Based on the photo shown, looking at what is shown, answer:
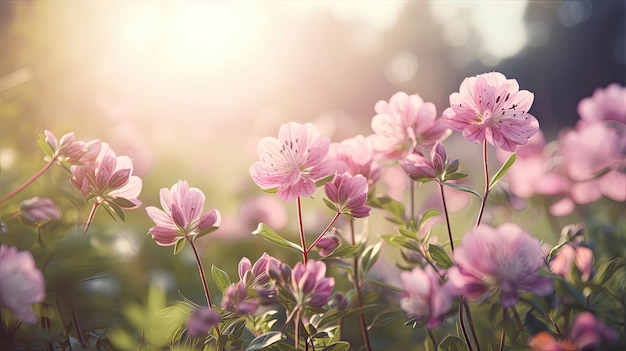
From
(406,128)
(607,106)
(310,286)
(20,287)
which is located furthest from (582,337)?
(607,106)

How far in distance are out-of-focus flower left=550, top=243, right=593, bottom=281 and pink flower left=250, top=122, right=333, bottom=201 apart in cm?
38

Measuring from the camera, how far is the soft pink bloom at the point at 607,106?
123 cm

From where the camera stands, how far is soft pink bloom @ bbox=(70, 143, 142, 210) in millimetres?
656

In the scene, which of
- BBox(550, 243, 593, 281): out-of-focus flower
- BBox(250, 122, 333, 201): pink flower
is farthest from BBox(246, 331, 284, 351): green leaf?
BBox(550, 243, 593, 281): out-of-focus flower

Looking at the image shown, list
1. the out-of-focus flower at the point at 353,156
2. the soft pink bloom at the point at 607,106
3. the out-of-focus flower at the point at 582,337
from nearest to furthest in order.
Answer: the out-of-focus flower at the point at 582,337 < the out-of-focus flower at the point at 353,156 < the soft pink bloom at the point at 607,106

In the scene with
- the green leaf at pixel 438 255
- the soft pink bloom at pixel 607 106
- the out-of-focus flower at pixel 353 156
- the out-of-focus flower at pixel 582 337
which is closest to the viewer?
the out-of-focus flower at pixel 582 337

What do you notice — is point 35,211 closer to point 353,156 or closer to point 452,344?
point 353,156

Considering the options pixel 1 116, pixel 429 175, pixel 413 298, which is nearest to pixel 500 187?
pixel 429 175

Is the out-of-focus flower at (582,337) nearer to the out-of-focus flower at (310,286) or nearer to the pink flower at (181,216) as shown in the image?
the out-of-focus flower at (310,286)

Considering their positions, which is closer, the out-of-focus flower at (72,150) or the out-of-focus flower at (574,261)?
the out-of-focus flower at (72,150)

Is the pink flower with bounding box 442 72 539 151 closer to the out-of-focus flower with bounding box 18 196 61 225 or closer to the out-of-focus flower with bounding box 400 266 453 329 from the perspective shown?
the out-of-focus flower with bounding box 400 266 453 329

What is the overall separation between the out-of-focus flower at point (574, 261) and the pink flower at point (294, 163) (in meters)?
0.38

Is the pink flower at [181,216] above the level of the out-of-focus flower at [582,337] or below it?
above

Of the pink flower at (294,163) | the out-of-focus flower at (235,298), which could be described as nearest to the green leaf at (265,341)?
the out-of-focus flower at (235,298)
